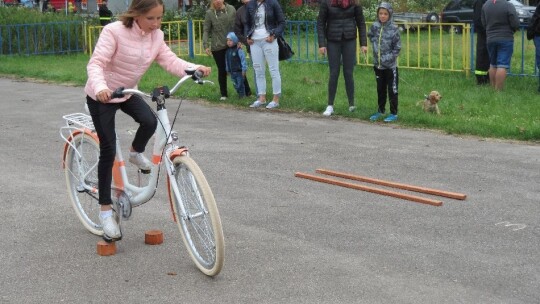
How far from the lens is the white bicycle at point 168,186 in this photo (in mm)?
5875

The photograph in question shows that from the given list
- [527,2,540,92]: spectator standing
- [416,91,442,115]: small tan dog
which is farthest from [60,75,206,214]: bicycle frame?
[527,2,540,92]: spectator standing

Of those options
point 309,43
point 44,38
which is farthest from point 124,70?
point 44,38

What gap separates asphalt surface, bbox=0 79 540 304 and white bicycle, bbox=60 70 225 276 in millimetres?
167

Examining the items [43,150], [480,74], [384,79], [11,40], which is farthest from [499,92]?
[11,40]

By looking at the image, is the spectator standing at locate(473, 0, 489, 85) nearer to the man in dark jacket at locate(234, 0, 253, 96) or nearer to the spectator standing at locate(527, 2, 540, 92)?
the spectator standing at locate(527, 2, 540, 92)

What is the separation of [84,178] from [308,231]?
5.61 feet

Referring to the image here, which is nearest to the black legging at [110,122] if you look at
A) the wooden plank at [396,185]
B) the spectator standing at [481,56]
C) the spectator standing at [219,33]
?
the wooden plank at [396,185]

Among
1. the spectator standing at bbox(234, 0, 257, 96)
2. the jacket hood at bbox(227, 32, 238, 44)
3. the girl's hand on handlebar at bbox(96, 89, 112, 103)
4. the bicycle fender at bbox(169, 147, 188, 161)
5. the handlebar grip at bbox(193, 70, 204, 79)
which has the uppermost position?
the spectator standing at bbox(234, 0, 257, 96)

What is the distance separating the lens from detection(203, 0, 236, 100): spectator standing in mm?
15375

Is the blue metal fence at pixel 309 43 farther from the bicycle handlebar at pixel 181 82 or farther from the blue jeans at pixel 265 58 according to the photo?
the bicycle handlebar at pixel 181 82

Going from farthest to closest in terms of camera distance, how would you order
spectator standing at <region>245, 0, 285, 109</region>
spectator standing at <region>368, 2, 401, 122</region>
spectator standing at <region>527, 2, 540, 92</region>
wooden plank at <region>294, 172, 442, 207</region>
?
spectator standing at <region>527, 2, 540, 92</region>
spectator standing at <region>245, 0, 285, 109</region>
spectator standing at <region>368, 2, 401, 122</region>
wooden plank at <region>294, 172, 442, 207</region>

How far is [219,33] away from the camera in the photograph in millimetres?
15398

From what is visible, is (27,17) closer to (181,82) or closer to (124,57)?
(124,57)

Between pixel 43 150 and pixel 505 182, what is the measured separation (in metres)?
5.27
